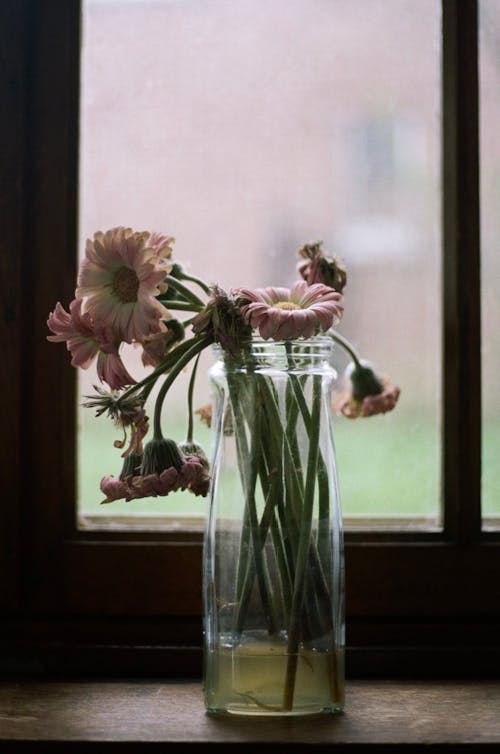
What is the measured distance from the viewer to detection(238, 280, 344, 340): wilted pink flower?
697 mm

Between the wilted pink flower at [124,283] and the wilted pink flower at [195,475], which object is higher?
the wilted pink flower at [124,283]

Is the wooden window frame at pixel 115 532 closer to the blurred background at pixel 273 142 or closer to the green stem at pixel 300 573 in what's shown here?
the blurred background at pixel 273 142

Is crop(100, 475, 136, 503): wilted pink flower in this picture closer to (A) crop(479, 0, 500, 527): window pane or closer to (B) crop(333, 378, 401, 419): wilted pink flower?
(B) crop(333, 378, 401, 419): wilted pink flower

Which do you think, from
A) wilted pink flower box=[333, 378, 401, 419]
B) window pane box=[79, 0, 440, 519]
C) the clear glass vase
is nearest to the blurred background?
window pane box=[79, 0, 440, 519]

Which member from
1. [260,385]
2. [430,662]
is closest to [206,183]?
[260,385]

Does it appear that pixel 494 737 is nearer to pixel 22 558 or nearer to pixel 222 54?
pixel 22 558

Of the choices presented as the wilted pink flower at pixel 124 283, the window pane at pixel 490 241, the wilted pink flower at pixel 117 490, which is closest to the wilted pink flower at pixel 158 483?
the wilted pink flower at pixel 117 490

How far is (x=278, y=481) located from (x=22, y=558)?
12.2 inches

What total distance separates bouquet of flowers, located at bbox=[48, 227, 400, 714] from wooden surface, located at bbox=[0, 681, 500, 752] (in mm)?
33

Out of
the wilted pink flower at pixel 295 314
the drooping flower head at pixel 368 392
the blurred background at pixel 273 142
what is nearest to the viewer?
the wilted pink flower at pixel 295 314

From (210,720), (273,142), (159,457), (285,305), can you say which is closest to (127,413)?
(159,457)

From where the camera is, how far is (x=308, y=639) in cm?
76

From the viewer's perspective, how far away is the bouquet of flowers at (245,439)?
73cm

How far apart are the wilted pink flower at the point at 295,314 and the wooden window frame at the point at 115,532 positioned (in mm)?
253
